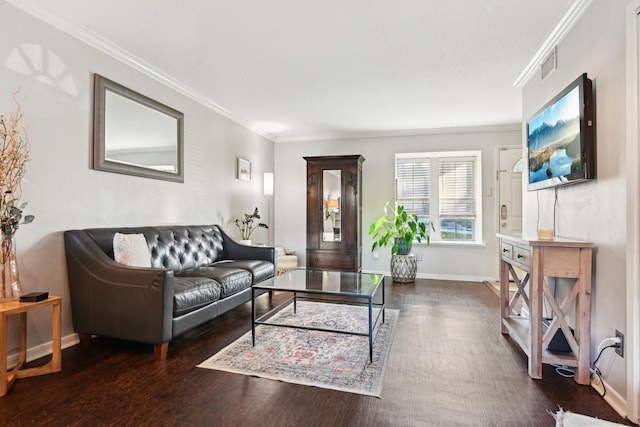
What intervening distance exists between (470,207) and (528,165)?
2.44 metres

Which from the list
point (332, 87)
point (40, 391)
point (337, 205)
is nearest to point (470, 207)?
point (337, 205)

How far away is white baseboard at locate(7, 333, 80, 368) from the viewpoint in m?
2.14

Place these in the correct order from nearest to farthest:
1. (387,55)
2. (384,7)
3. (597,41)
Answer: (597,41)
(384,7)
(387,55)

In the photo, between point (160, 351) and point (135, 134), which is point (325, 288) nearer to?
point (160, 351)

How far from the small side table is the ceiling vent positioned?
3.89m

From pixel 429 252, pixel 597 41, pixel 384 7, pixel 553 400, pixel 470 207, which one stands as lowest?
pixel 553 400

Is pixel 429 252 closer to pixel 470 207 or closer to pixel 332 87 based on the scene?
Result: pixel 470 207

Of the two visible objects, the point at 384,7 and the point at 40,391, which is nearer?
the point at 40,391

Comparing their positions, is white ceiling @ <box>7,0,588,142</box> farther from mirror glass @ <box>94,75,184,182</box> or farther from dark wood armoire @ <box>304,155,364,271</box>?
dark wood armoire @ <box>304,155,364,271</box>

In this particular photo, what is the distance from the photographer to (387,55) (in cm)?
290

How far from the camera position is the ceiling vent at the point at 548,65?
8.70 ft

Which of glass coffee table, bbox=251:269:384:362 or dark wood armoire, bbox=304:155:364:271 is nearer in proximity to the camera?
glass coffee table, bbox=251:269:384:362

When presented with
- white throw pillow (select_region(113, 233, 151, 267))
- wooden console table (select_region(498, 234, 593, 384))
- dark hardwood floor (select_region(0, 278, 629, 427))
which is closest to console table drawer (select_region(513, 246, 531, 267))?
wooden console table (select_region(498, 234, 593, 384))

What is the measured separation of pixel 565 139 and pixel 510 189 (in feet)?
10.1
